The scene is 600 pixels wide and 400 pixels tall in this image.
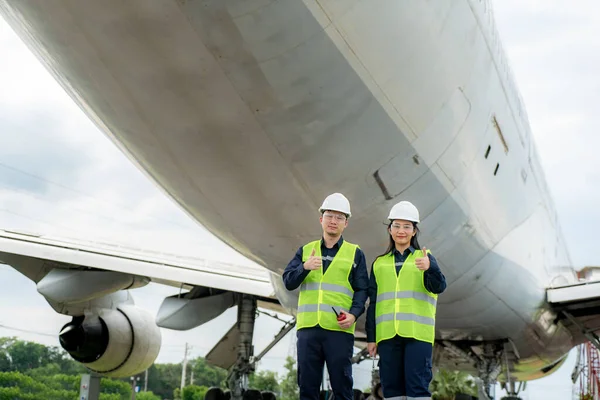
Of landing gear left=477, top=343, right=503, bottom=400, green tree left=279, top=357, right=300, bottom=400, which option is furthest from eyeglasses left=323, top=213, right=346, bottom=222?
green tree left=279, top=357, right=300, bottom=400

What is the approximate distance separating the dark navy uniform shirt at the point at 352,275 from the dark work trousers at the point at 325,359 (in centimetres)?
17

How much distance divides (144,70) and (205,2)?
1.76 ft

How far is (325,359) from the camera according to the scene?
11.4 ft

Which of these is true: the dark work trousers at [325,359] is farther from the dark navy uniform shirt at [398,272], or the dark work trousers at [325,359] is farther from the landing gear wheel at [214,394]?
the landing gear wheel at [214,394]

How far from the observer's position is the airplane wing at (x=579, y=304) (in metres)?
7.37

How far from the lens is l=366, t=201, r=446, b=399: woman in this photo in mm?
3477

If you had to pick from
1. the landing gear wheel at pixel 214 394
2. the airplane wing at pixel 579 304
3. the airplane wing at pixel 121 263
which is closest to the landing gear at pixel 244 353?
the airplane wing at pixel 121 263

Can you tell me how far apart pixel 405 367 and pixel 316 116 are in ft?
4.82

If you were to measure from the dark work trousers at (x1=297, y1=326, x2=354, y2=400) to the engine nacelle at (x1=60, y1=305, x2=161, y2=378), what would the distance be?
691 cm

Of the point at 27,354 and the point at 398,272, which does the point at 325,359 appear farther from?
the point at 27,354

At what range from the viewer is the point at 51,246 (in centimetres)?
888

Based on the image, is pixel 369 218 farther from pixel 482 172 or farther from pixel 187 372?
pixel 187 372

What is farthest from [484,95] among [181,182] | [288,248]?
[181,182]

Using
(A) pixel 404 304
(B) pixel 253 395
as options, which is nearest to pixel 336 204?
(A) pixel 404 304
